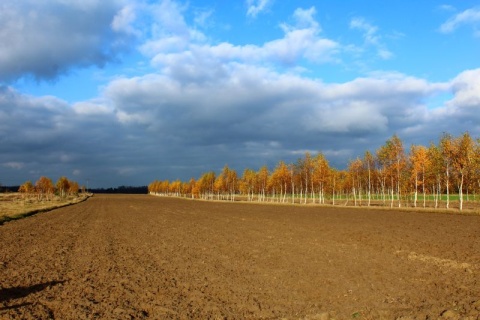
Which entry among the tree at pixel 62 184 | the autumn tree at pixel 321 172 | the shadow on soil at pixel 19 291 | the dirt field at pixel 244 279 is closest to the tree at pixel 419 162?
the autumn tree at pixel 321 172

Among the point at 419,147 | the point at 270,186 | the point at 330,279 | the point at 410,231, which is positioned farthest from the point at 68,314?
the point at 270,186

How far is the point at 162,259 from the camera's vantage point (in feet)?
60.6

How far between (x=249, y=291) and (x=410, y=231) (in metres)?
21.6

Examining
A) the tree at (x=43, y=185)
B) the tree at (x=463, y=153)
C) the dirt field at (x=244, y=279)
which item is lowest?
the dirt field at (x=244, y=279)

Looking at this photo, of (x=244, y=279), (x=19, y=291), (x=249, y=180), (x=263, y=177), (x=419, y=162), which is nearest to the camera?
(x=19, y=291)

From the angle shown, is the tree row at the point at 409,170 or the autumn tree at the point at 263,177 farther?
the autumn tree at the point at 263,177

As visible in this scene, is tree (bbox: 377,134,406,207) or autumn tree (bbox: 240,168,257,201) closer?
tree (bbox: 377,134,406,207)

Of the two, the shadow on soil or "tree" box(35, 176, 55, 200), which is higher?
"tree" box(35, 176, 55, 200)

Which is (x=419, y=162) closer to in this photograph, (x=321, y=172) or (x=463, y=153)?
(x=463, y=153)

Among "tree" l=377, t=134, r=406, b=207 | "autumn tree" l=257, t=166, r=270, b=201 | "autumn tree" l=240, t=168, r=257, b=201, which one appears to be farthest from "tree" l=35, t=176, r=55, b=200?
"tree" l=377, t=134, r=406, b=207

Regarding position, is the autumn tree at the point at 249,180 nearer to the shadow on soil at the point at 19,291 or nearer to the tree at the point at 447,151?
the tree at the point at 447,151

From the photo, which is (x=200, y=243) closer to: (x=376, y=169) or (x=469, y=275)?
(x=469, y=275)

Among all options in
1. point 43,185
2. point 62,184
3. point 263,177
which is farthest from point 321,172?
point 62,184

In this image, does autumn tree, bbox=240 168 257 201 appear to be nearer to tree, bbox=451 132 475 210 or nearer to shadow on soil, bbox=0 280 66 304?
tree, bbox=451 132 475 210
